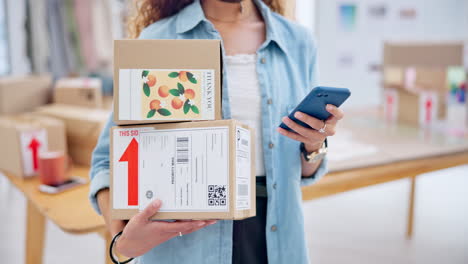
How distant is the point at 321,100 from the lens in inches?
28.6

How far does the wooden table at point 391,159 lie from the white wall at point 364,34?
9.44 ft

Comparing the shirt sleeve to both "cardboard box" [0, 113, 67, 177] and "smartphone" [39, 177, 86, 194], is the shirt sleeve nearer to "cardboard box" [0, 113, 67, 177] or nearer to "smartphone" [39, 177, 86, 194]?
"smartphone" [39, 177, 86, 194]

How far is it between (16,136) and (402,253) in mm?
2113

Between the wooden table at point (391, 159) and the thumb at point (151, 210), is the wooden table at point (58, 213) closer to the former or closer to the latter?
the thumb at point (151, 210)

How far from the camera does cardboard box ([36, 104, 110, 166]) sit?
1790 mm

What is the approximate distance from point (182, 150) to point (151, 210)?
11 cm

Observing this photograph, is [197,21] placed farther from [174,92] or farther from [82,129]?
[82,129]

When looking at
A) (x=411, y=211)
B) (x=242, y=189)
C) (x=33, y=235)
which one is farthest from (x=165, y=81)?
(x=411, y=211)

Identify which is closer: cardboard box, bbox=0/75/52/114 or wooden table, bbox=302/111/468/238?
wooden table, bbox=302/111/468/238

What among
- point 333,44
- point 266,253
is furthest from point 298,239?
point 333,44

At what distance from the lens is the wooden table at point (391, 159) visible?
1.57 metres

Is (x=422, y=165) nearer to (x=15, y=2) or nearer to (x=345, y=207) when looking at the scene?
(x=345, y=207)

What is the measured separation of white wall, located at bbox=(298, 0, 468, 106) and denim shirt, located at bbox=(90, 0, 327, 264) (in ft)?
13.6

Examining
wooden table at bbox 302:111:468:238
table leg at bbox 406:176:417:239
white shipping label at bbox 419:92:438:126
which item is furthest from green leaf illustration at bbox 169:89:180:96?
table leg at bbox 406:176:417:239
